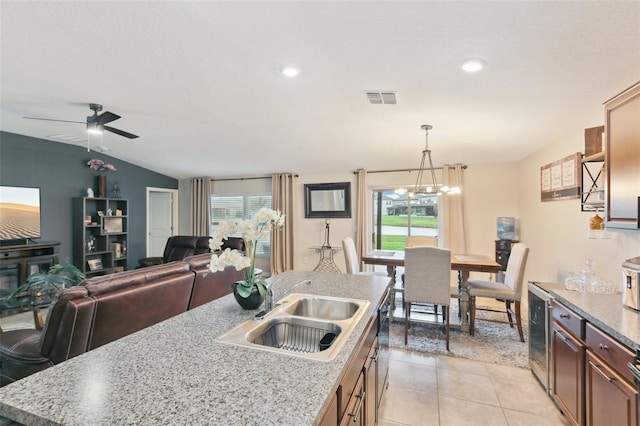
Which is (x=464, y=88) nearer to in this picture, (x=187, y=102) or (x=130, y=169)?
(x=187, y=102)

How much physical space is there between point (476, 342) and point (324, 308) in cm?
230

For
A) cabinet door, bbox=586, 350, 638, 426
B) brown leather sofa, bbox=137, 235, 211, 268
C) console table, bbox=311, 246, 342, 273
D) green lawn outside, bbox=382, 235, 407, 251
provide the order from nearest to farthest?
1. cabinet door, bbox=586, 350, 638, 426
2. brown leather sofa, bbox=137, 235, 211, 268
3. green lawn outside, bbox=382, 235, 407, 251
4. console table, bbox=311, 246, 342, 273

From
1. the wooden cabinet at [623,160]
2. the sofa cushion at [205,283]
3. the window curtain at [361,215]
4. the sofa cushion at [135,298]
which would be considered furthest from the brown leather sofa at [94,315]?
the window curtain at [361,215]

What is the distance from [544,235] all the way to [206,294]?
14.0 feet

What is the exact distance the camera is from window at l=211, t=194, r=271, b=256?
684 centimetres

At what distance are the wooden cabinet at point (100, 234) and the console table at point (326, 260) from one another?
3.95 metres

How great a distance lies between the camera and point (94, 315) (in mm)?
1896

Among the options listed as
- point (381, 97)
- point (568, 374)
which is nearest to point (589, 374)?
point (568, 374)

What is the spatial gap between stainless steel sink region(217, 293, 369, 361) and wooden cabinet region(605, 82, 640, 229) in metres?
1.69

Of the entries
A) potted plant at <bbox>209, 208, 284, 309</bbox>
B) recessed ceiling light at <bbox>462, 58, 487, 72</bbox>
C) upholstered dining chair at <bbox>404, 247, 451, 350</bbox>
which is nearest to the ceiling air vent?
recessed ceiling light at <bbox>462, 58, 487, 72</bbox>

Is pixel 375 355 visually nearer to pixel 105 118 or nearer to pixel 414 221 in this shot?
pixel 105 118

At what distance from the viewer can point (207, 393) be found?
2.81 feet

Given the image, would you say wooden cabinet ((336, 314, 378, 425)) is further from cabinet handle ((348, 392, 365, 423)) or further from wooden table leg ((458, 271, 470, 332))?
wooden table leg ((458, 271, 470, 332))

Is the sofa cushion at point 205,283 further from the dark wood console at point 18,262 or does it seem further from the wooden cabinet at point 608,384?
the dark wood console at point 18,262
